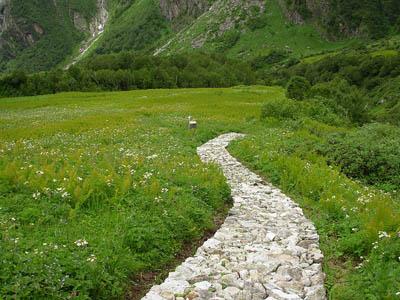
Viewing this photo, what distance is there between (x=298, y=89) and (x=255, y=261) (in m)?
45.3

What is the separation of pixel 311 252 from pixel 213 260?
2415mm

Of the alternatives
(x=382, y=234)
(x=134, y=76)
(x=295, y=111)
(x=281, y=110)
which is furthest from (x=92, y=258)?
(x=134, y=76)

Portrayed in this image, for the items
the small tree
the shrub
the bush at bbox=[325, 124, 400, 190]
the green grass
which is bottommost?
the small tree

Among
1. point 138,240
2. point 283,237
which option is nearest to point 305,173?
point 283,237

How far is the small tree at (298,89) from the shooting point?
5126 cm

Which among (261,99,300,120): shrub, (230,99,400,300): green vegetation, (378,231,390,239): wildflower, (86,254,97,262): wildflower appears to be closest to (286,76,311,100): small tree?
(261,99,300,120): shrub

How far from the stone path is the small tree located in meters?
39.4

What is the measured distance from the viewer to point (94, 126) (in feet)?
115

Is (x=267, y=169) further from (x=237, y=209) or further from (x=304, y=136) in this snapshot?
(x=304, y=136)

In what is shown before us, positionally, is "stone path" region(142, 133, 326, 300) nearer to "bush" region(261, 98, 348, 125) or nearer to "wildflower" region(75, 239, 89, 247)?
"wildflower" region(75, 239, 89, 247)

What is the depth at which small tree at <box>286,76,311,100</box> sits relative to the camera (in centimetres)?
5126

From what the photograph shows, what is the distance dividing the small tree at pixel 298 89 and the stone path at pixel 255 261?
3938 centimetres

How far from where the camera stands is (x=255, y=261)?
941 centimetres

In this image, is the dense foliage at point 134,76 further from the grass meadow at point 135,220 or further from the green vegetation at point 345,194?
the grass meadow at point 135,220
